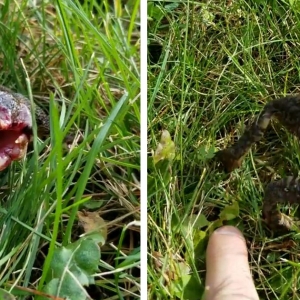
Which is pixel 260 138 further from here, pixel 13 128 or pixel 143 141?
pixel 13 128

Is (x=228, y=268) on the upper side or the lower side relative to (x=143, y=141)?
lower

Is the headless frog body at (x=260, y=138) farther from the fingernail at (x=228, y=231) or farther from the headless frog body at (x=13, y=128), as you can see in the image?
the headless frog body at (x=13, y=128)

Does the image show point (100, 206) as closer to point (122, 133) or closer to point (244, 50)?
point (122, 133)

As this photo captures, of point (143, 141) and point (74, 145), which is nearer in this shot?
point (143, 141)

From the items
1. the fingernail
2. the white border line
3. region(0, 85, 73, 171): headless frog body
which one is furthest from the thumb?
region(0, 85, 73, 171): headless frog body

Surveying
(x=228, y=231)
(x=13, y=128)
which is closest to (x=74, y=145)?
(x=13, y=128)

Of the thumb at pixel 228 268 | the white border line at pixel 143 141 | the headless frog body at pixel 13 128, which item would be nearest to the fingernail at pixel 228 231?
the thumb at pixel 228 268

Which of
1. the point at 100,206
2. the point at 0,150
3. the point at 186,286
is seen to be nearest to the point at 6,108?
the point at 0,150
